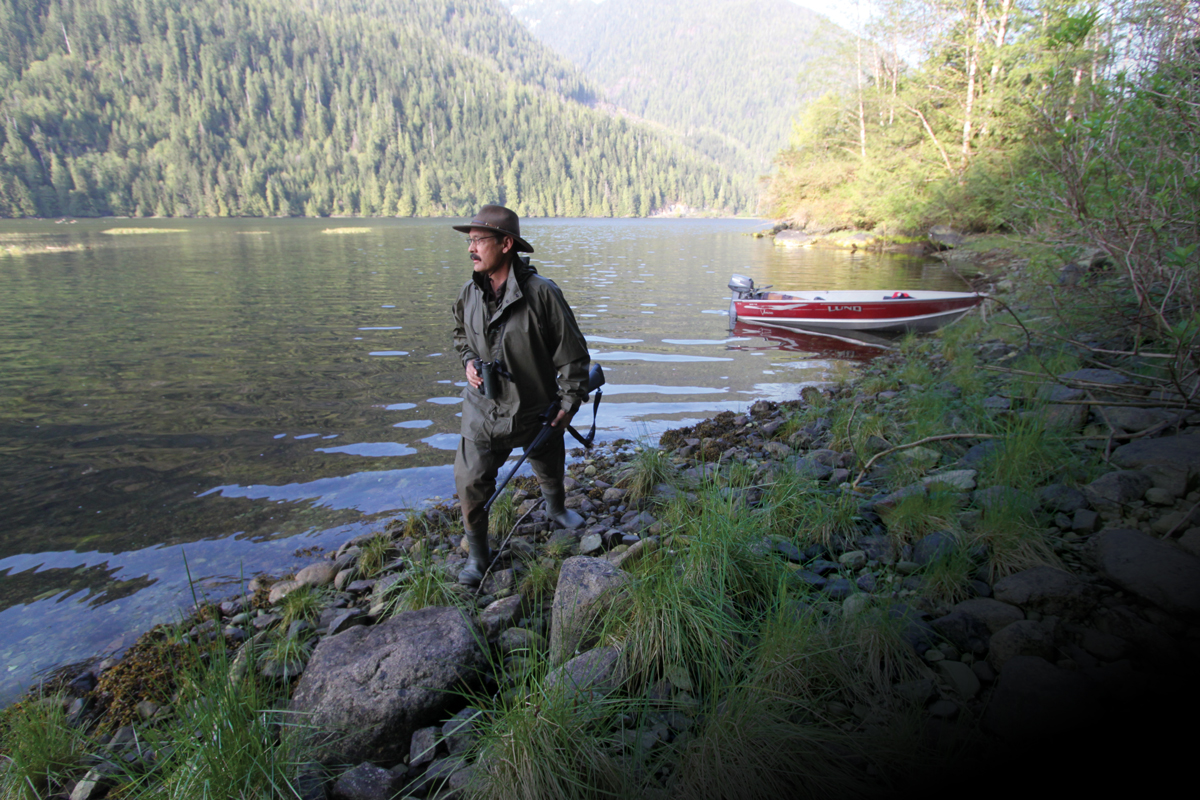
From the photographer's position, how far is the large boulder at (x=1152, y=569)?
8.45ft

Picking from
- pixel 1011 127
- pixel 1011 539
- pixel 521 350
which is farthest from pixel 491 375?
pixel 1011 127

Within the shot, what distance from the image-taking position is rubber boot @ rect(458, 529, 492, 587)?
14.5 feet

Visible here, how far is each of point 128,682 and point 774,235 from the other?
199ft

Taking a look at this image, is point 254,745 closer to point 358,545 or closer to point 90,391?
point 358,545

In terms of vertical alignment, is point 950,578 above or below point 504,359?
below

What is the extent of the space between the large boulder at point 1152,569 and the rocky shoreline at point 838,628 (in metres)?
0.01

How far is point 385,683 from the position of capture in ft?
9.67

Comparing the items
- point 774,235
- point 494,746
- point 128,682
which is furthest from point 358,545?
point 774,235

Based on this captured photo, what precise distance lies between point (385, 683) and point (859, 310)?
15922mm

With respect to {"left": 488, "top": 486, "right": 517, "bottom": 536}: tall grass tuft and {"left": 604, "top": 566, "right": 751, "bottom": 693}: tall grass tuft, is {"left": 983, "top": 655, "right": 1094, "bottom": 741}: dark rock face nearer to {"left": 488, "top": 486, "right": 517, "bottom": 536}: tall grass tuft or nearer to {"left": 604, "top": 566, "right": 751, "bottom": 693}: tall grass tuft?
{"left": 604, "top": 566, "right": 751, "bottom": 693}: tall grass tuft

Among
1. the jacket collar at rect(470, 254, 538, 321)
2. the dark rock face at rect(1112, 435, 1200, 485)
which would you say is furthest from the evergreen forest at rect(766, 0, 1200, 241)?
the jacket collar at rect(470, 254, 538, 321)

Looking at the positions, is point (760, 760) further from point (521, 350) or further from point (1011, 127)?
point (1011, 127)

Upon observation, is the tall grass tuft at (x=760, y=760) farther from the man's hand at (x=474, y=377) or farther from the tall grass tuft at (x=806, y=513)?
the man's hand at (x=474, y=377)

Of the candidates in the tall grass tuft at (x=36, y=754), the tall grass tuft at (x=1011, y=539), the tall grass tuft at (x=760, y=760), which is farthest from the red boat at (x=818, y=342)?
the tall grass tuft at (x=36, y=754)
